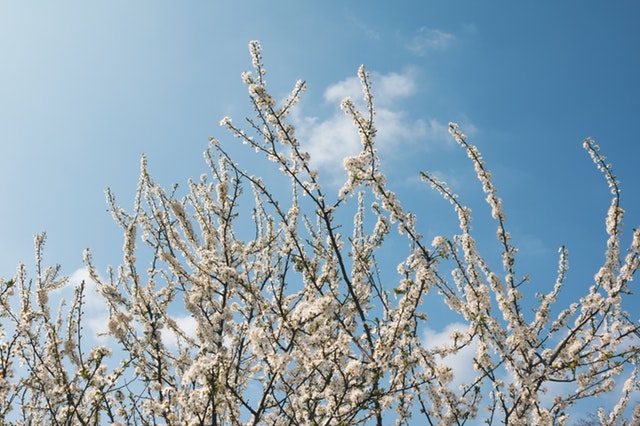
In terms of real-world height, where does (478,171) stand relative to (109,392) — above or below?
above

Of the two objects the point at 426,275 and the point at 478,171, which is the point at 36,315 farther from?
the point at 478,171

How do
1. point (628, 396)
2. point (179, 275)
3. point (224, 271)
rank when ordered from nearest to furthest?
point (224, 271)
point (179, 275)
point (628, 396)

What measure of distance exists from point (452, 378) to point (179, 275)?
3688mm

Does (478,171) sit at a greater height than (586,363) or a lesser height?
greater

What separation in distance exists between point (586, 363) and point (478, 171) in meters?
2.82

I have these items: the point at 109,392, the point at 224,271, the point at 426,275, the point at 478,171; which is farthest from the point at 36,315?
the point at 478,171

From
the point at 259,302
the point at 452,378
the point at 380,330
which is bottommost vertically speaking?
the point at 452,378

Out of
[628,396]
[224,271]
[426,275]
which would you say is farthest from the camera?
[628,396]

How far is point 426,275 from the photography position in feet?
16.8

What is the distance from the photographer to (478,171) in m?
6.86

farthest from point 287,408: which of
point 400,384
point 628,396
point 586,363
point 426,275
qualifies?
point 628,396

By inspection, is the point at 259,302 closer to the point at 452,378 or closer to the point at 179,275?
the point at 179,275

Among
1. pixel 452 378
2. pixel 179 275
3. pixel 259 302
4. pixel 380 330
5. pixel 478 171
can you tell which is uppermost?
pixel 478 171

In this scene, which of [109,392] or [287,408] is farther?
[287,408]
